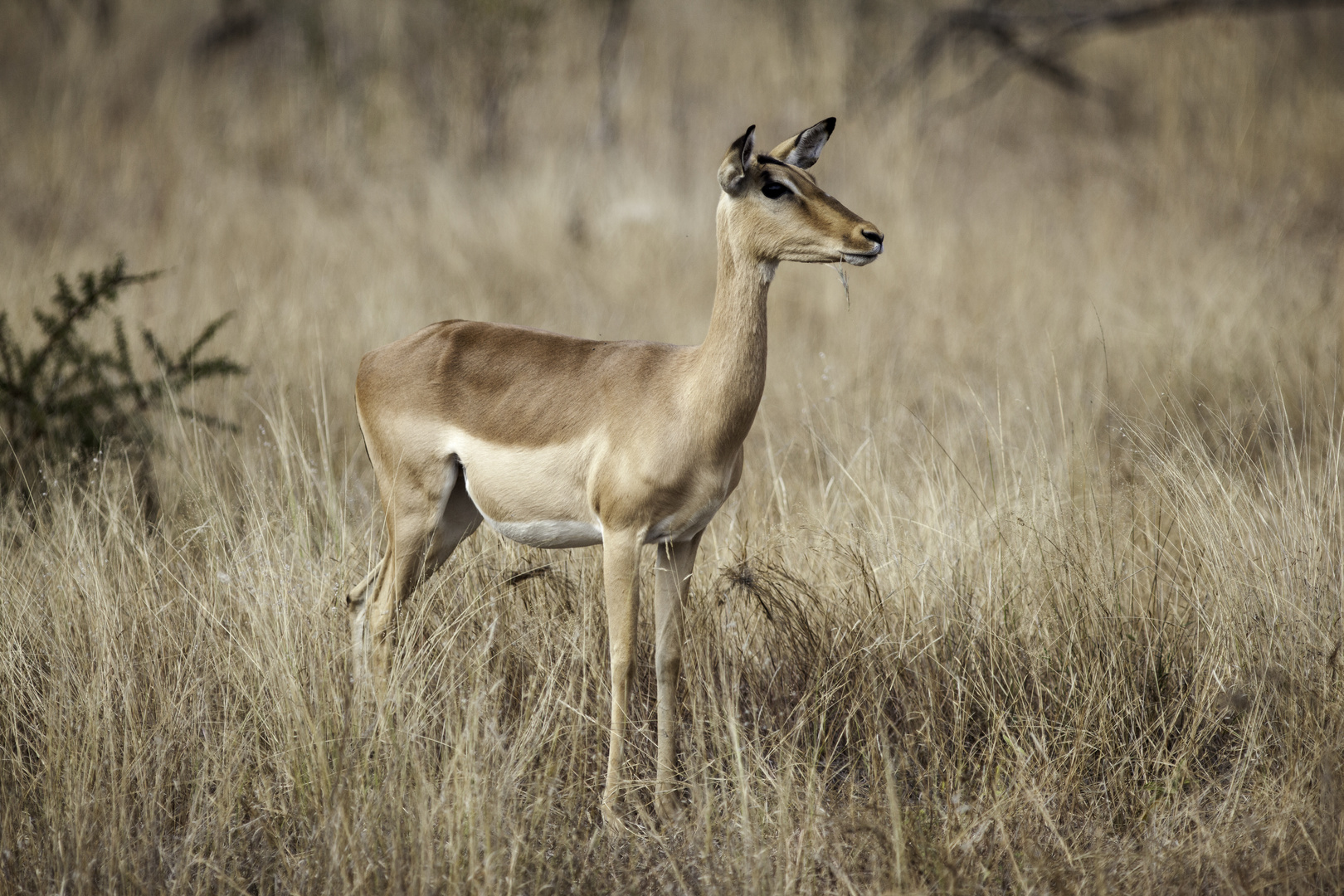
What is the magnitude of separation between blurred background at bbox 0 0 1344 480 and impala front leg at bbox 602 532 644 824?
2.59 m

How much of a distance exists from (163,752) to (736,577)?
5.40 feet

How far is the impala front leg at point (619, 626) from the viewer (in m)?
2.92

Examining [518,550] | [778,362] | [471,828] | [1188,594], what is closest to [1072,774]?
[1188,594]

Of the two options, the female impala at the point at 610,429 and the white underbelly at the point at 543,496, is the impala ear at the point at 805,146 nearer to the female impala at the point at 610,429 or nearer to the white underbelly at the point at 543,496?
the female impala at the point at 610,429

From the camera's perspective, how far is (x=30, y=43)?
43.0 ft

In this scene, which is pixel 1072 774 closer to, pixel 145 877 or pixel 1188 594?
pixel 1188 594

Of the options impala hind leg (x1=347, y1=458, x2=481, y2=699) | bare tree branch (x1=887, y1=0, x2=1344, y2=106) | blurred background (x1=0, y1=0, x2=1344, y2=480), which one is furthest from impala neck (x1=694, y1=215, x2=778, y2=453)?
bare tree branch (x1=887, y1=0, x2=1344, y2=106)

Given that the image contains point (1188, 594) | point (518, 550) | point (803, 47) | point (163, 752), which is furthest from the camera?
point (803, 47)

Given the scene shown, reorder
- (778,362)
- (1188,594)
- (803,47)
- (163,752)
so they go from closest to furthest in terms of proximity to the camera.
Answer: (163,752)
(1188,594)
(778,362)
(803,47)

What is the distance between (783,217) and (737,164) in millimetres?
177

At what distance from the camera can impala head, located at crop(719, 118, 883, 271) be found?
2.70 metres

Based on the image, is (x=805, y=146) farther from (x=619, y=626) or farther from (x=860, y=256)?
(x=619, y=626)

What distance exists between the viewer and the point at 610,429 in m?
3.00

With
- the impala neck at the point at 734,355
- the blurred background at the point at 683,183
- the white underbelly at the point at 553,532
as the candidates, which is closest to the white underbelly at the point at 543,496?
the white underbelly at the point at 553,532
